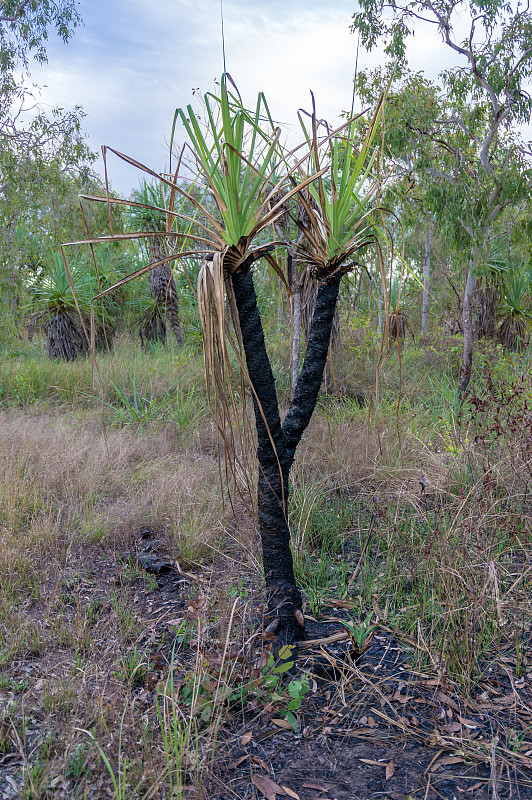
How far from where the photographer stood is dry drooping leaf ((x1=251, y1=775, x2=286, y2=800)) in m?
1.83

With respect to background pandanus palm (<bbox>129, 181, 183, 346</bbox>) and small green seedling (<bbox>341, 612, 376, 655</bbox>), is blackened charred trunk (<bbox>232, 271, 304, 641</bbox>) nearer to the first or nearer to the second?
small green seedling (<bbox>341, 612, 376, 655</bbox>)

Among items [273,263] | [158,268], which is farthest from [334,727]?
[158,268]

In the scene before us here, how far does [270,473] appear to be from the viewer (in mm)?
2471

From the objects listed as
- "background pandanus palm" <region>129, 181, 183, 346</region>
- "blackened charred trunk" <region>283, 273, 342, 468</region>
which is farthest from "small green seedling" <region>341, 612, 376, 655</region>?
"background pandanus palm" <region>129, 181, 183, 346</region>

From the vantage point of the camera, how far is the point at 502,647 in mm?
2559

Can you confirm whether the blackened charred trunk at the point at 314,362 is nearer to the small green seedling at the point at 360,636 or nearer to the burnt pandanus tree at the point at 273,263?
the burnt pandanus tree at the point at 273,263

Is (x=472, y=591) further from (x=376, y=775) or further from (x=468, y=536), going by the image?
(x=376, y=775)

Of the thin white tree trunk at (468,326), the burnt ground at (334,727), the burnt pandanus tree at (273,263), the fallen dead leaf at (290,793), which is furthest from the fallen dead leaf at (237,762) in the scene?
the thin white tree trunk at (468,326)

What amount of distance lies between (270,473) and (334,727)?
3.37 feet

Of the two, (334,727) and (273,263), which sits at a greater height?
(273,263)

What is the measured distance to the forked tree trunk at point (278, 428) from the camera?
235 cm

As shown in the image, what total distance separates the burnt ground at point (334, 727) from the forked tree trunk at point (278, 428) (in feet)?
0.77

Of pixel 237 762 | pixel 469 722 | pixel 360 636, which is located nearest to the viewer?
pixel 237 762

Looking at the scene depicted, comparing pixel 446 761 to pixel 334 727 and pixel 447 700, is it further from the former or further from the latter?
pixel 334 727
